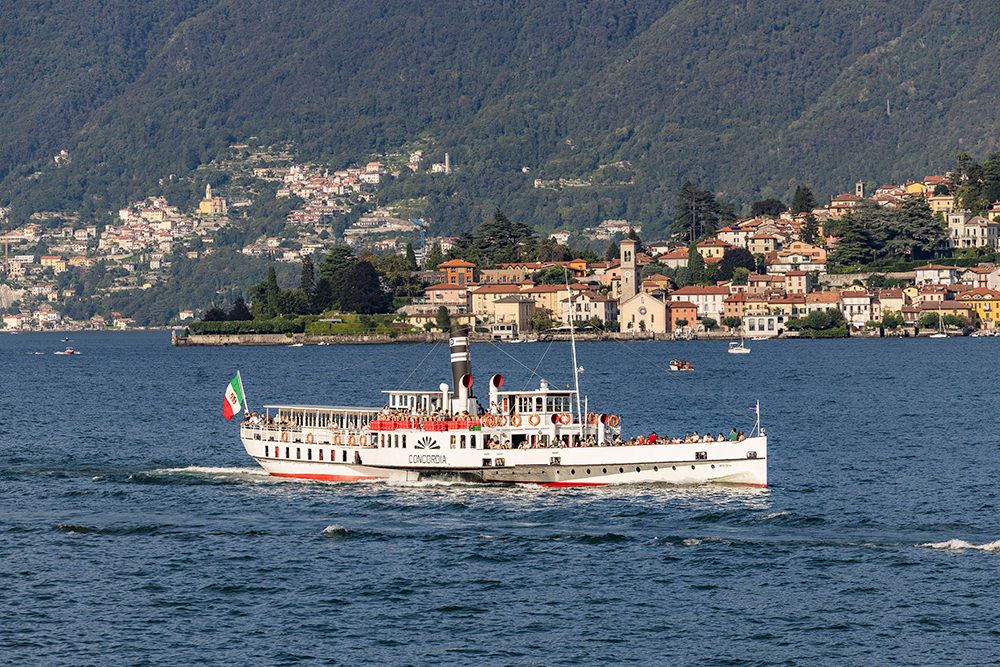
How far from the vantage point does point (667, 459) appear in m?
62.5

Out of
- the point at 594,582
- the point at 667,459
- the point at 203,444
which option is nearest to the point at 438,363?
Answer: the point at 203,444

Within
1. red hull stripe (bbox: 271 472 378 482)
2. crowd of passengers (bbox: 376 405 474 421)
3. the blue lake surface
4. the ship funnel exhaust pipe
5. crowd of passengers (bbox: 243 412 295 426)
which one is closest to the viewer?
the blue lake surface

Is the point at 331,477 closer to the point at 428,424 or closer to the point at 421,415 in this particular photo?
the point at 421,415

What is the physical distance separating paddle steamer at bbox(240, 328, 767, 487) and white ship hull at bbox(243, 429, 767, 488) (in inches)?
1.3

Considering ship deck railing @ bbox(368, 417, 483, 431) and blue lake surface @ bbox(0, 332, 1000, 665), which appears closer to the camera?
blue lake surface @ bbox(0, 332, 1000, 665)

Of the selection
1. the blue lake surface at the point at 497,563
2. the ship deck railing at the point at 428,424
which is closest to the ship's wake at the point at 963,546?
the blue lake surface at the point at 497,563

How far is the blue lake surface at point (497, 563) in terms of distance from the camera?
4447 cm

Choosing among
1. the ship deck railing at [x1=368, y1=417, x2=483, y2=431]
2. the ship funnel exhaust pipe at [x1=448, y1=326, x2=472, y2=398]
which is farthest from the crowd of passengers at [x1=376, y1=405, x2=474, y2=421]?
the ship funnel exhaust pipe at [x1=448, y1=326, x2=472, y2=398]

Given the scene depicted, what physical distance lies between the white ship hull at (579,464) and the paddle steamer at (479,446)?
0.03 metres

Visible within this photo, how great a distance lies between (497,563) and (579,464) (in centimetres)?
1101

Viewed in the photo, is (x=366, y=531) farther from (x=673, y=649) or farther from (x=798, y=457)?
(x=798, y=457)

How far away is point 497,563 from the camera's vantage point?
52.5m

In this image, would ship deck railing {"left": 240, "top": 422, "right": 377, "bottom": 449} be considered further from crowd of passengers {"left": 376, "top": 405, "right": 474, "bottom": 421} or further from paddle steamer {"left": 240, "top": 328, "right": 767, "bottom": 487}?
crowd of passengers {"left": 376, "top": 405, "right": 474, "bottom": 421}

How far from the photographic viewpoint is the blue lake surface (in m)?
44.5
